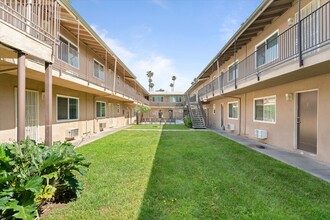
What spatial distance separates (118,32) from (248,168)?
54.1ft

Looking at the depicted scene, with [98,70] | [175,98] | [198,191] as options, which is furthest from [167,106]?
[198,191]

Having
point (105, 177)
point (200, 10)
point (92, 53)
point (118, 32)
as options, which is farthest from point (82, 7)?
point (105, 177)

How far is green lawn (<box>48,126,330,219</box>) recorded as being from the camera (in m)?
3.74

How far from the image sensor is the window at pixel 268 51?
32.5 feet

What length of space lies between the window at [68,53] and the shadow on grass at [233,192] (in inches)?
316

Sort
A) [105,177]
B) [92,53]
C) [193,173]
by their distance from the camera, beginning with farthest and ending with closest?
1. [92,53]
2. [193,173]
3. [105,177]

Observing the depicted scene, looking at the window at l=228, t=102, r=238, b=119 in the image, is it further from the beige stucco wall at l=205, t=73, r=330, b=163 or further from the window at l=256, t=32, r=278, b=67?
the window at l=256, t=32, r=278, b=67

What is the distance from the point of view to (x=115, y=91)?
1775cm

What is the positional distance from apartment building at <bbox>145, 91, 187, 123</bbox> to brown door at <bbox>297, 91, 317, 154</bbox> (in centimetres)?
3471

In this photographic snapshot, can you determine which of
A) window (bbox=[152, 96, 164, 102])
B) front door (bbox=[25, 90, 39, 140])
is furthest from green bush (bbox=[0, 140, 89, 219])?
window (bbox=[152, 96, 164, 102])

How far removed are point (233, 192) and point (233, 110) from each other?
13215mm

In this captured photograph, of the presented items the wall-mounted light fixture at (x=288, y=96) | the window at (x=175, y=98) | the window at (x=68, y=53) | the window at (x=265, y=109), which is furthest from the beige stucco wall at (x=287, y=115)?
the window at (x=175, y=98)

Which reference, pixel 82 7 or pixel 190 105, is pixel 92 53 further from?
pixel 190 105

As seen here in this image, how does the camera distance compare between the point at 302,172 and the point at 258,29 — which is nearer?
the point at 302,172
